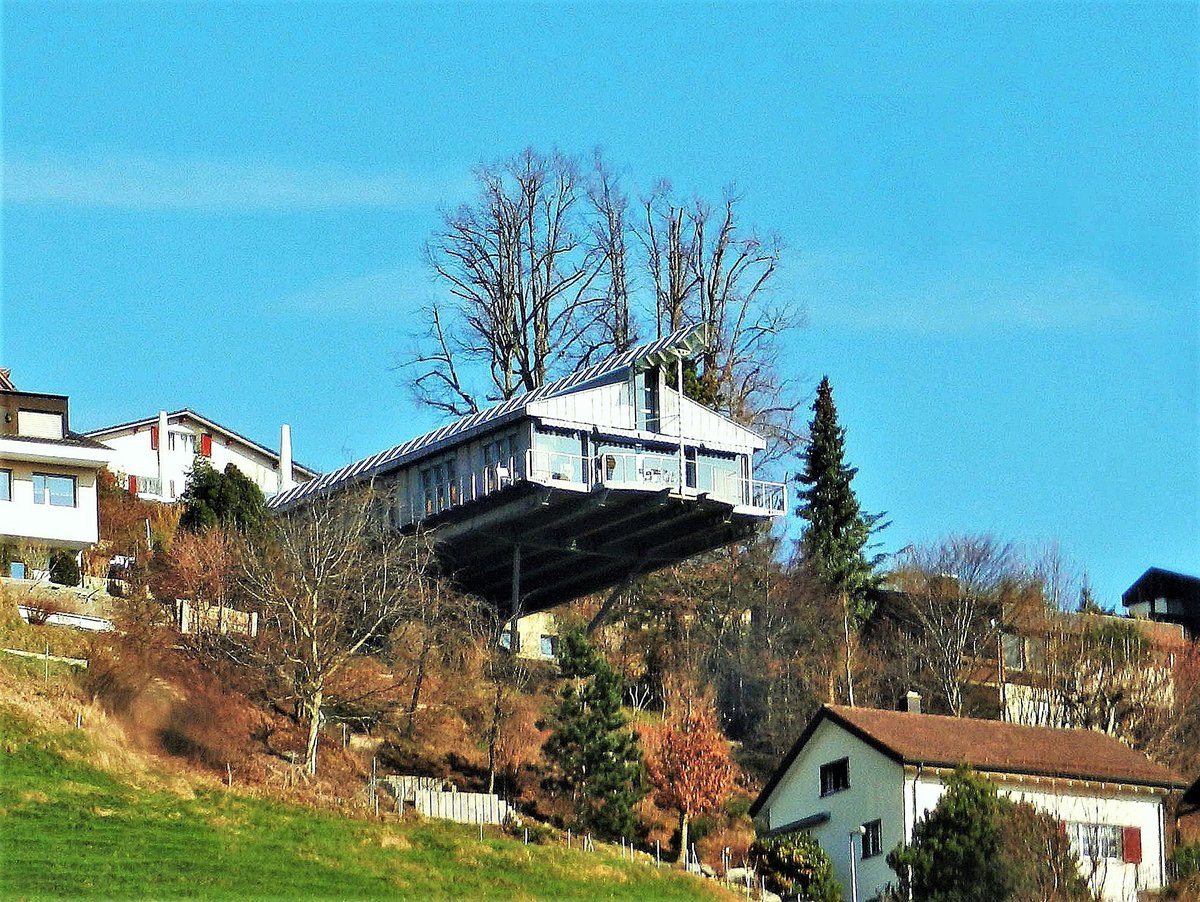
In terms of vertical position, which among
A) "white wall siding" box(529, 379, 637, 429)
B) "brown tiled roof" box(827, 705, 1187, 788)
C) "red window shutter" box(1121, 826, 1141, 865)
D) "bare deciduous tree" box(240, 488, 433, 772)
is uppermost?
"white wall siding" box(529, 379, 637, 429)

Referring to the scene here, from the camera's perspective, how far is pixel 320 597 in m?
59.5

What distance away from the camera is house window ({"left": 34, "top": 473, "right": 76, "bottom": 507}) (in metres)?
76.9

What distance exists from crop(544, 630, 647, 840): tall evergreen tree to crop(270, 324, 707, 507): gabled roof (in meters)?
10.9

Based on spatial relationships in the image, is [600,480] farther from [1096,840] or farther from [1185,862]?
[1185,862]

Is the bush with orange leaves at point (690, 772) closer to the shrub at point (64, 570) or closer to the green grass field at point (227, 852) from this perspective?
the green grass field at point (227, 852)

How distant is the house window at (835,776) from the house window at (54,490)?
29.7m

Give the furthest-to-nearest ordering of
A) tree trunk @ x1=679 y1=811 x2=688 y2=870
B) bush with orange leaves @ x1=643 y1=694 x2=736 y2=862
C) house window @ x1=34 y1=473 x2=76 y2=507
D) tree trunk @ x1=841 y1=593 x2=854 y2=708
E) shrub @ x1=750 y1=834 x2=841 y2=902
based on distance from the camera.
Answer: house window @ x1=34 y1=473 x2=76 y2=507, tree trunk @ x1=841 y1=593 x2=854 y2=708, bush with orange leaves @ x1=643 y1=694 x2=736 y2=862, tree trunk @ x1=679 y1=811 x2=688 y2=870, shrub @ x1=750 y1=834 x2=841 y2=902

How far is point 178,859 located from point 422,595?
16.7 metres

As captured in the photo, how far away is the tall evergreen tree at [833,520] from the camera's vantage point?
81562 millimetres

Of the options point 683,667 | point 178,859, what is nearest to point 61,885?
point 178,859

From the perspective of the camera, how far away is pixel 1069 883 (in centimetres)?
4959

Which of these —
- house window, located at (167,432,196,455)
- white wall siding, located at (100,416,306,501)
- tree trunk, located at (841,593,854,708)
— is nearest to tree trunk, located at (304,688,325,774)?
tree trunk, located at (841,593,854,708)

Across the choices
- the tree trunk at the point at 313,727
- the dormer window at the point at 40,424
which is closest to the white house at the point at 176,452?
the dormer window at the point at 40,424

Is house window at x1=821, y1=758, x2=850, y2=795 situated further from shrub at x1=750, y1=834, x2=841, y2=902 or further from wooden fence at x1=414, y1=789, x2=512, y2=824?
wooden fence at x1=414, y1=789, x2=512, y2=824
